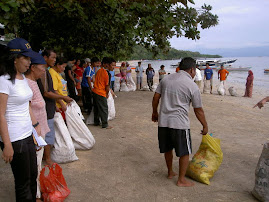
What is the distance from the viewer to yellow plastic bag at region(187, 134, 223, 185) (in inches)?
137

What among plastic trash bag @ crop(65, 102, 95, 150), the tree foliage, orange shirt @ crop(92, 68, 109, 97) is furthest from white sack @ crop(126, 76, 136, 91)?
plastic trash bag @ crop(65, 102, 95, 150)

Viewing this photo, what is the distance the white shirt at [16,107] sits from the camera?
6.71ft

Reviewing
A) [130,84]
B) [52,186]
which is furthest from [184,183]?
[130,84]

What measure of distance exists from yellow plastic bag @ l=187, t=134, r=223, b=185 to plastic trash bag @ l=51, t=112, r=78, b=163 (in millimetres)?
1793

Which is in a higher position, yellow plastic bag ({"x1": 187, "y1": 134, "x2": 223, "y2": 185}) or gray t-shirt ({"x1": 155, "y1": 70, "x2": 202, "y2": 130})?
gray t-shirt ({"x1": 155, "y1": 70, "x2": 202, "y2": 130})

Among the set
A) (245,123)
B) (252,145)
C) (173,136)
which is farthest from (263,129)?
(173,136)

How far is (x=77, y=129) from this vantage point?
429 cm

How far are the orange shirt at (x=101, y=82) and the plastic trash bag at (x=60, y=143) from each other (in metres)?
2.04

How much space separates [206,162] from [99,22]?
6.50 meters

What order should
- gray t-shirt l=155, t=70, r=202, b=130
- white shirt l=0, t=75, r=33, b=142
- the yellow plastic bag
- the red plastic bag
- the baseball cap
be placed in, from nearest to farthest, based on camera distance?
white shirt l=0, t=75, r=33, b=142 < the baseball cap < the red plastic bag < gray t-shirt l=155, t=70, r=202, b=130 < the yellow plastic bag

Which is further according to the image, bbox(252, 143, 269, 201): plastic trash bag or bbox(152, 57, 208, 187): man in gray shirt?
bbox(152, 57, 208, 187): man in gray shirt

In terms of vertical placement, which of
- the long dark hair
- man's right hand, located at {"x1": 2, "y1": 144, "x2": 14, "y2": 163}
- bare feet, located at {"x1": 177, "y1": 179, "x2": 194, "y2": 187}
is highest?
the long dark hair

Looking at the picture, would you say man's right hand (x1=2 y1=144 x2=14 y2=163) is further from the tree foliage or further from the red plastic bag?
the tree foliage

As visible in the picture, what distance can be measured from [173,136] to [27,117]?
1.76m
